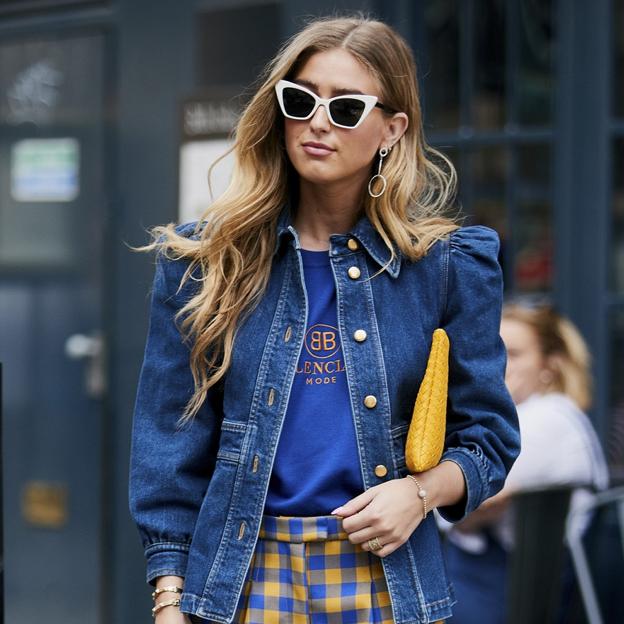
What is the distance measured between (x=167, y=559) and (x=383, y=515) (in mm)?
373

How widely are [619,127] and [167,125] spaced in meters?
1.73

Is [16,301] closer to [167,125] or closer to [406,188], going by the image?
[167,125]

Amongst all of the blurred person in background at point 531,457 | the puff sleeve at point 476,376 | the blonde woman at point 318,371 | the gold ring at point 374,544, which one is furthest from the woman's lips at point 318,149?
the blurred person in background at point 531,457

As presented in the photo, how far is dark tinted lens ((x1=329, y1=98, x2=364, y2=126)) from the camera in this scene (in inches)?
78.2

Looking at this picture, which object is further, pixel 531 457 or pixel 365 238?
pixel 531 457

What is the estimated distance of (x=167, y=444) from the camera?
2045 millimetres

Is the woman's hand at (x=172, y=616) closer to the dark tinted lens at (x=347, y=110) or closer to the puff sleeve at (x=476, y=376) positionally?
the puff sleeve at (x=476, y=376)

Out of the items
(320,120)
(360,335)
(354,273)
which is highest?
(320,120)

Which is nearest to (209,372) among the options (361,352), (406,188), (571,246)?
(361,352)

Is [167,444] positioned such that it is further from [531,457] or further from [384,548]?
[531,457]

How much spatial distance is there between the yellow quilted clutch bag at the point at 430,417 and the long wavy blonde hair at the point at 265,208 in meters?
0.19

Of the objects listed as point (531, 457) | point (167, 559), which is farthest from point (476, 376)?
point (531, 457)

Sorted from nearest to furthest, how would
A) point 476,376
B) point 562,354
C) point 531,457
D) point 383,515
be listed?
point 383,515 < point 476,376 < point 531,457 < point 562,354

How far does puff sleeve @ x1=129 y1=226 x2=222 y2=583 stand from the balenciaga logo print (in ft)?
0.57
